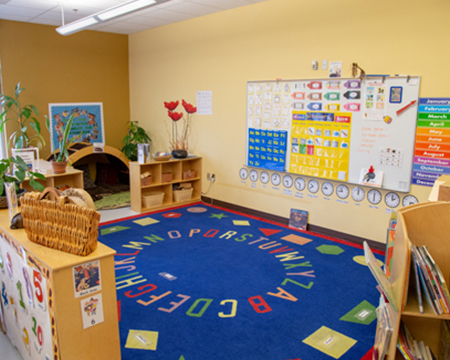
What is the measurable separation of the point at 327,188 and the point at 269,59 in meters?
1.91

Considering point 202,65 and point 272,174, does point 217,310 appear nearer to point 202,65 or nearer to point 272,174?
point 272,174

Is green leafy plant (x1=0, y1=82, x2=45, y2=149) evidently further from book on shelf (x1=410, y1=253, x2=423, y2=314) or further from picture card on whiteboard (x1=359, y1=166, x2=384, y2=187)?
book on shelf (x1=410, y1=253, x2=423, y2=314)

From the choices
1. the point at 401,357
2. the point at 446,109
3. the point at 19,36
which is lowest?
the point at 401,357

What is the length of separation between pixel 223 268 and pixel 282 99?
243 cm

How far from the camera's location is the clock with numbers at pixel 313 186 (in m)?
4.99

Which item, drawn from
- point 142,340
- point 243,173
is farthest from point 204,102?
Result: point 142,340

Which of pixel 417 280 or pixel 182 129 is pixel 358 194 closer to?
pixel 417 280

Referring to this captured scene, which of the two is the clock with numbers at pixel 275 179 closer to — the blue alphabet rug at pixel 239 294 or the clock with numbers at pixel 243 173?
the clock with numbers at pixel 243 173

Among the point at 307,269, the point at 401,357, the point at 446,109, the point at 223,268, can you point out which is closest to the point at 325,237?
the point at 307,269

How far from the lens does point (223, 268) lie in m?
3.92

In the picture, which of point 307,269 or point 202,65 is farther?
point 202,65

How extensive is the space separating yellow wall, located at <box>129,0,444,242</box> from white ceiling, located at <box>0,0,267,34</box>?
0.24 m

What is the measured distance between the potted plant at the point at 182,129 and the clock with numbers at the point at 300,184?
200 centimetres

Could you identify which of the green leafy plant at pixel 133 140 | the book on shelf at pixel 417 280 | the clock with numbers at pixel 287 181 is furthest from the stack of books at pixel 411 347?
the green leafy plant at pixel 133 140
